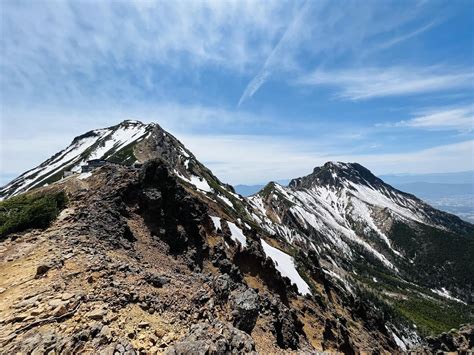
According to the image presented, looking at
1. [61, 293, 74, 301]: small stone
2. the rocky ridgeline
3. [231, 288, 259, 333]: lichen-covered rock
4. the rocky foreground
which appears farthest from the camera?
[231, 288, 259, 333]: lichen-covered rock

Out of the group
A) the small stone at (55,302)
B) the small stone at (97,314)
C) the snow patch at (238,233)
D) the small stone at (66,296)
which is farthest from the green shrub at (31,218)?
the snow patch at (238,233)

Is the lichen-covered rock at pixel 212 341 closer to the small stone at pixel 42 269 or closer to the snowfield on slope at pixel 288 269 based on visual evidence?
the small stone at pixel 42 269

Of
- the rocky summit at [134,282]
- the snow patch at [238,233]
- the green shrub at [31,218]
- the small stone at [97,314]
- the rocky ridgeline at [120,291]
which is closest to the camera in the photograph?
the rocky ridgeline at [120,291]

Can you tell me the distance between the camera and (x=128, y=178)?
35031 millimetres

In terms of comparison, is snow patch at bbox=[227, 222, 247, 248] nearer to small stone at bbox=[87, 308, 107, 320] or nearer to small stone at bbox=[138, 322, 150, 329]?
small stone at bbox=[138, 322, 150, 329]

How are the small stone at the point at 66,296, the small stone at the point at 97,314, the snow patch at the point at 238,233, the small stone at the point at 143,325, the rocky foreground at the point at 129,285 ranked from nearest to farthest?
the rocky foreground at the point at 129,285, the small stone at the point at 97,314, the small stone at the point at 143,325, the small stone at the point at 66,296, the snow patch at the point at 238,233

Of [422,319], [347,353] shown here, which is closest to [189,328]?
[347,353]

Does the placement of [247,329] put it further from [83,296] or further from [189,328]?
[83,296]

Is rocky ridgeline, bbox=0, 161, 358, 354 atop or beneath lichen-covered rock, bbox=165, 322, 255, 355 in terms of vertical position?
atop

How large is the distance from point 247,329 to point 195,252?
632 inches

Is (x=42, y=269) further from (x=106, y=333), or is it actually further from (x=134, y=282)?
(x=106, y=333)

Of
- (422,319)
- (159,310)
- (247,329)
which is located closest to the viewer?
(159,310)

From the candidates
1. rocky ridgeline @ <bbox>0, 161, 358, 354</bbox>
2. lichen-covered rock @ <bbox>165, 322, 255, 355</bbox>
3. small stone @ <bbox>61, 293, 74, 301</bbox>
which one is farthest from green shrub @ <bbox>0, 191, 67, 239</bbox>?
lichen-covered rock @ <bbox>165, 322, 255, 355</bbox>

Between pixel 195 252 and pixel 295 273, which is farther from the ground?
pixel 195 252
